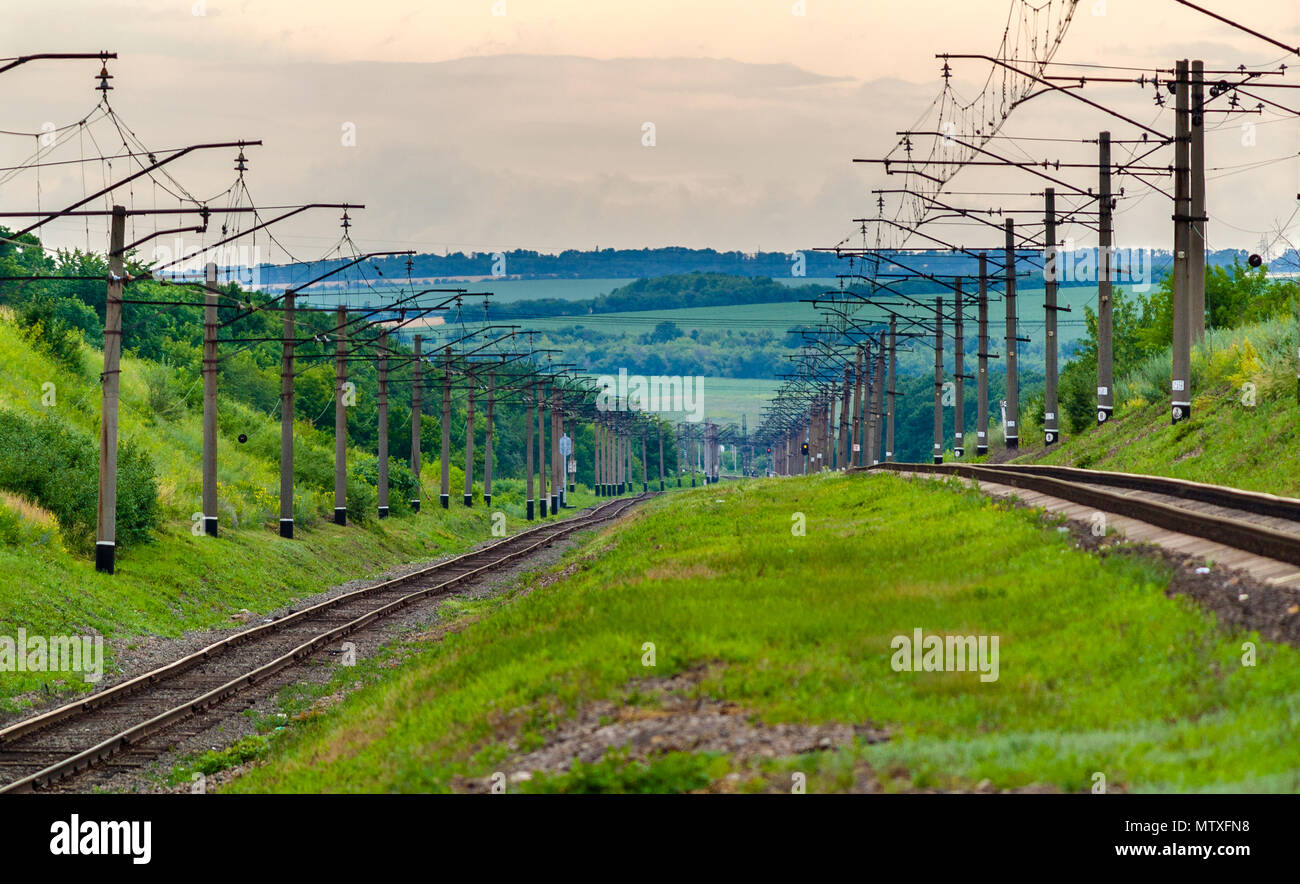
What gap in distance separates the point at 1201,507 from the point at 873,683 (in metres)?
11.1

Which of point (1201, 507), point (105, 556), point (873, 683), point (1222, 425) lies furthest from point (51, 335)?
point (873, 683)

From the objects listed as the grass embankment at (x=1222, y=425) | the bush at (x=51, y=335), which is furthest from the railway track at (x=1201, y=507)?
the bush at (x=51, y=335)

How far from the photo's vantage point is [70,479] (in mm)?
36156

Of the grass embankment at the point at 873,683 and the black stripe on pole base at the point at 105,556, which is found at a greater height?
the grass embankment at the point at 873,683

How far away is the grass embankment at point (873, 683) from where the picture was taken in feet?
33.1

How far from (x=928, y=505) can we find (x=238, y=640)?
1479cm

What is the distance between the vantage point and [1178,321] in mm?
35281

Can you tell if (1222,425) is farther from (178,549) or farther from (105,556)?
(178,549)

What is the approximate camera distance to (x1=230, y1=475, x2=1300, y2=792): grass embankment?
397 inches

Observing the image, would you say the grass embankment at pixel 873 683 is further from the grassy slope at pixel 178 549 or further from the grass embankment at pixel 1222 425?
the grassy slope at pixel 178 549

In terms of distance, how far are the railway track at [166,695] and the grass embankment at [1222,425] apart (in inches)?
712

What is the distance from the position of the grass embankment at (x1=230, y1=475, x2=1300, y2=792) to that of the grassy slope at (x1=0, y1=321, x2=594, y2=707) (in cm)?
858
